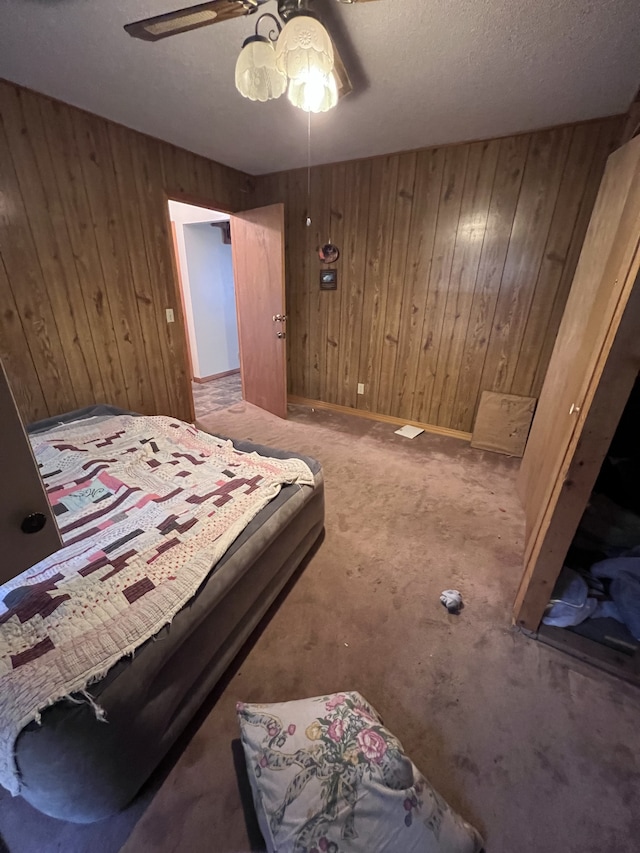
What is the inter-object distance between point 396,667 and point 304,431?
7.82 feet

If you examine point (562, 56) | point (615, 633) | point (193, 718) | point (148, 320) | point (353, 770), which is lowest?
point (193, 718)

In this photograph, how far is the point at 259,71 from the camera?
1.30 metres

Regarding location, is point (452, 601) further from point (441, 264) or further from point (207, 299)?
point (207, 299)

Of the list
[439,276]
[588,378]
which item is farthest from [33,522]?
[439,276]

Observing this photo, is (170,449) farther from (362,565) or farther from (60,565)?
(362,565)

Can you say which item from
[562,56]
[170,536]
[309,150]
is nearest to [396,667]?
[170,536]

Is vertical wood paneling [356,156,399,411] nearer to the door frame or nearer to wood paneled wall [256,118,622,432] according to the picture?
A: wood paneled wall [256,118,622,432]

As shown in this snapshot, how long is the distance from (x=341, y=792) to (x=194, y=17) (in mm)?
2354

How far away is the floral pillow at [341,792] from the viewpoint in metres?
0.80

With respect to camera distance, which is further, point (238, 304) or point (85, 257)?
point (238, 304)

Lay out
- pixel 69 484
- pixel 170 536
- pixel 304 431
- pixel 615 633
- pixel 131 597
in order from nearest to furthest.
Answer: pixel 131 597, pixel 170 536, pixel 615 633, pixel 69 484, pixel 304 431

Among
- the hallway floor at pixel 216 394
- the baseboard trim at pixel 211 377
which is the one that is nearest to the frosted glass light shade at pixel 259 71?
the hallway floor at pixel 216 394

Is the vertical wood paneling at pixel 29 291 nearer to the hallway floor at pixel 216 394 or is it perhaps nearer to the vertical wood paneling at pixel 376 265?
the hallway floor at pixel 216 394

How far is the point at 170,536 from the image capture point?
127 cm
